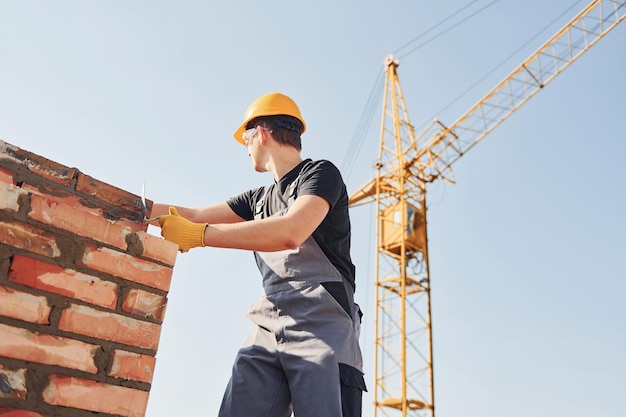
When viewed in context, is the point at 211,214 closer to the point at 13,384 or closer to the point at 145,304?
the point at 145,304

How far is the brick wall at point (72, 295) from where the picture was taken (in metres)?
1.33

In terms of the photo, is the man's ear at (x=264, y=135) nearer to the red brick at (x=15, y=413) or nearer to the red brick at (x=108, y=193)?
the red brick at (x=108, y=193)

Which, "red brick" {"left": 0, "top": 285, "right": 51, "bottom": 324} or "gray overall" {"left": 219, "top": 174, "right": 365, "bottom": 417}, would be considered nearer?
"red brick" {"left": 0, "top": 285, "right": 51, "bottom": 324}

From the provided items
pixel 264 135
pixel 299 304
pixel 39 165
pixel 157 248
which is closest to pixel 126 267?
pixel 157 248

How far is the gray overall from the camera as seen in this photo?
185cm

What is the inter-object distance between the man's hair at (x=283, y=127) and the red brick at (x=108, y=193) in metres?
0.77

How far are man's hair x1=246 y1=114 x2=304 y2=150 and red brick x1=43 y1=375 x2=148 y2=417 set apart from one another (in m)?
1.18

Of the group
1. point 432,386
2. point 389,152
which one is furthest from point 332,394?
point 389,152

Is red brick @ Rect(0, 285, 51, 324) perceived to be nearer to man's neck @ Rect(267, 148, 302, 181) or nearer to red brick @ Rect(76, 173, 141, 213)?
red brick @ Rect(76, 173, 141, 213)

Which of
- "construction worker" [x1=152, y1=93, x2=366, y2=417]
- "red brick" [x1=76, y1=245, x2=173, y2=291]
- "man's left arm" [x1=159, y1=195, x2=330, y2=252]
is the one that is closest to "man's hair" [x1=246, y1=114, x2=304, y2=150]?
"construction worker" [x1=152, y1=93, x2=366, y2=417]

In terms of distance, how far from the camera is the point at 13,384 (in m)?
1.29

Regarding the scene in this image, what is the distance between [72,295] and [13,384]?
0.78 ft

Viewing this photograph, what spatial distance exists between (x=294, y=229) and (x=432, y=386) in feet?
50.6

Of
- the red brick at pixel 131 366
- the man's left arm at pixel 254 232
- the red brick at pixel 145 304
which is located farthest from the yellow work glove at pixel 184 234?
the red brick at pixel 131 366
